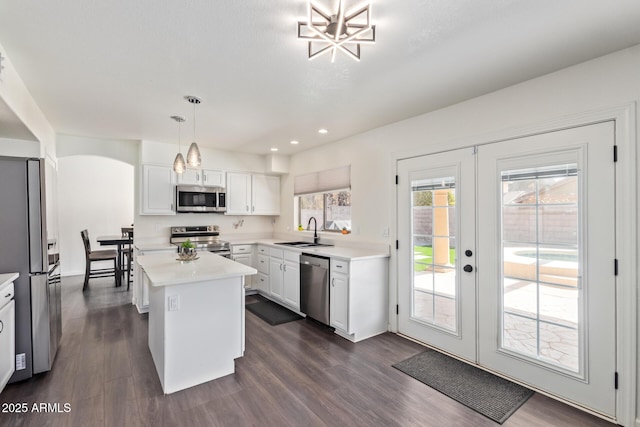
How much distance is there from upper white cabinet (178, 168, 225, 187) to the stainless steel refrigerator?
225 cm

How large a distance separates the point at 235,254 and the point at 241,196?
1083 mm

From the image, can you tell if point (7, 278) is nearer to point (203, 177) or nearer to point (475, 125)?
point (203, 177)

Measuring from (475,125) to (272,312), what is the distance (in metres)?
3.38

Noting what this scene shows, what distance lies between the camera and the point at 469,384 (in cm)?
248

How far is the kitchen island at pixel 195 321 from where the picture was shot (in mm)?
2361

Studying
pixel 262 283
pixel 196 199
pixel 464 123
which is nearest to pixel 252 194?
pixel 196 199

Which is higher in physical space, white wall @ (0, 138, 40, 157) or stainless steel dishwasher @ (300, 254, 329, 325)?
white wall @ (0, 138, 40, 157)

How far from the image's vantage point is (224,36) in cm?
188

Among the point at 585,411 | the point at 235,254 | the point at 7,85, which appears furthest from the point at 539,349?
the point at 7,85

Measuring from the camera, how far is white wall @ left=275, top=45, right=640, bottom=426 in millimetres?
2043

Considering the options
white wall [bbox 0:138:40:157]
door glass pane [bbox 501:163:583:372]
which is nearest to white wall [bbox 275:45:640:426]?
door glass pane [bbox 501:163:583:372]

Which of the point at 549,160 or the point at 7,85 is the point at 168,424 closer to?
the point at 7,85

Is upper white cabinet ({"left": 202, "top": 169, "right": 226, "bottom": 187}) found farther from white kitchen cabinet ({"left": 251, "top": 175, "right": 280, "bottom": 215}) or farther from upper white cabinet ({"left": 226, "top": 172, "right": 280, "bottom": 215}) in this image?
white kitchen cabinet ({"left": 251, "top": 175, "right": 280, "bottom": 215})

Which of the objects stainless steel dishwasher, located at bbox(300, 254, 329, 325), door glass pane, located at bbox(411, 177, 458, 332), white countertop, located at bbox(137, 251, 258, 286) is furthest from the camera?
stainless steel dishwasher, located at bbox(300, 254, 329, 325)
